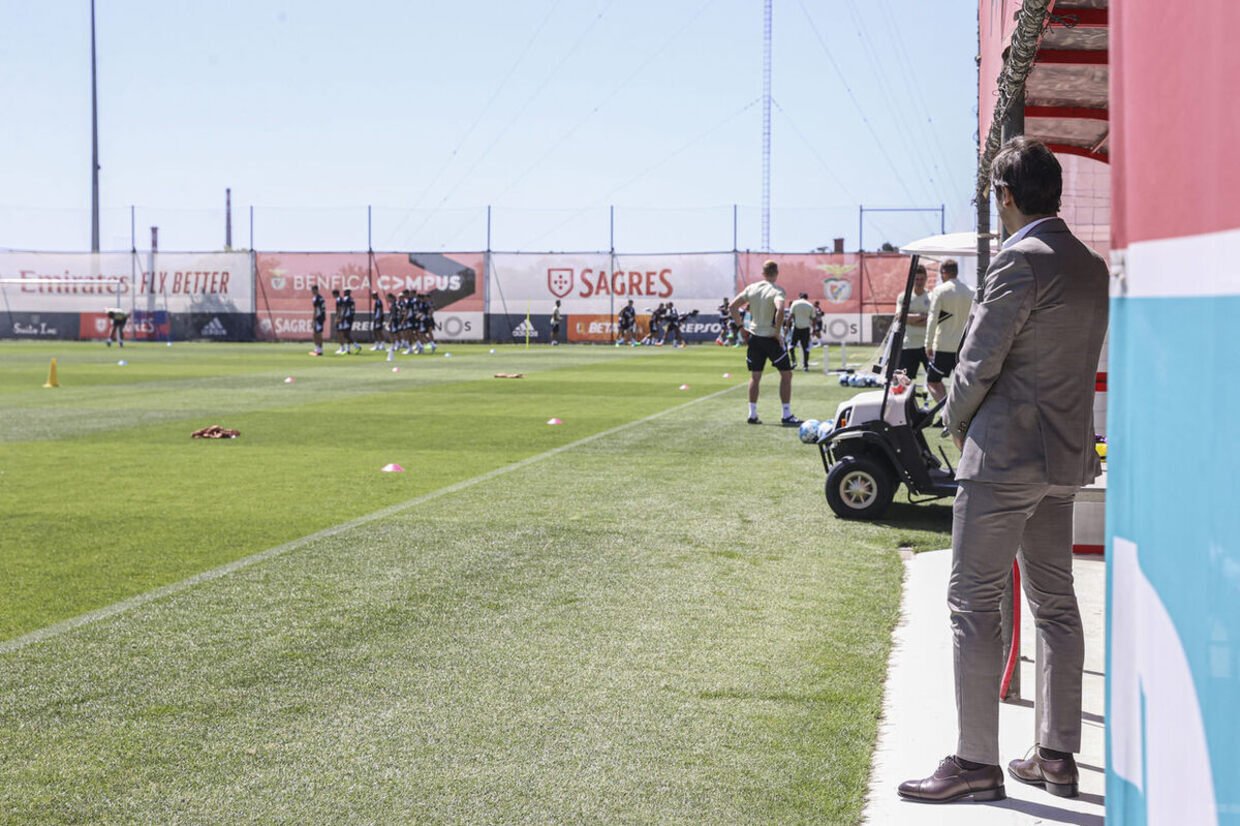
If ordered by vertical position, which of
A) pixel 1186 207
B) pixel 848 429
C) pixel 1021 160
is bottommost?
pixel 848 429

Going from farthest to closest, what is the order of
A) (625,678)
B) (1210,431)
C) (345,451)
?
(345,451) < (625,678) < (1210,431)

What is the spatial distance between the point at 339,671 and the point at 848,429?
186 inches

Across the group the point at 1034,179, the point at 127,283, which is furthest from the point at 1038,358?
the point at 127,283

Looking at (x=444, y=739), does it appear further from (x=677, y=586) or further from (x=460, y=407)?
(x=460, y=407)

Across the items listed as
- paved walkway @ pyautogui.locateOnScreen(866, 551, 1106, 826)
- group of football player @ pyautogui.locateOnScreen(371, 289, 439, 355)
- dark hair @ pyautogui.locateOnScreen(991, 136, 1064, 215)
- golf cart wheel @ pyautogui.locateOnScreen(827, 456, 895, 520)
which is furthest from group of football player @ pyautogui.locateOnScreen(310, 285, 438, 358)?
dark hair @ pyautogui.locateOnScreen(991, 136, 1064, 215)

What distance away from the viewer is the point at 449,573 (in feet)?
25.5

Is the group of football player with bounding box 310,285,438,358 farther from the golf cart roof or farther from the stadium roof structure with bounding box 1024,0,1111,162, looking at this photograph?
the stadium roof structure with bounding box 1024,0,1111,162

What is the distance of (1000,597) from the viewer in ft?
13.5

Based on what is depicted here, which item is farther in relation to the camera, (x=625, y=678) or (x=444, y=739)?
(x=625, y=678)

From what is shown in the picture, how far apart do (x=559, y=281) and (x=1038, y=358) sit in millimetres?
49298

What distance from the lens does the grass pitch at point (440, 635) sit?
14.2 ft

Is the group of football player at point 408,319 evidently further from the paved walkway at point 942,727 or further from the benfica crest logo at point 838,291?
the paved walkway at point 942,727

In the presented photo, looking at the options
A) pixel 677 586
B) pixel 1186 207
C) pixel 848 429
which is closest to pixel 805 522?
pixel 848 429

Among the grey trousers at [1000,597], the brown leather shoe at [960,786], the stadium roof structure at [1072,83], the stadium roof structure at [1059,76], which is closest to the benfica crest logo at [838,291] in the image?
Answer: the stadium roof structure at [1059,76]
